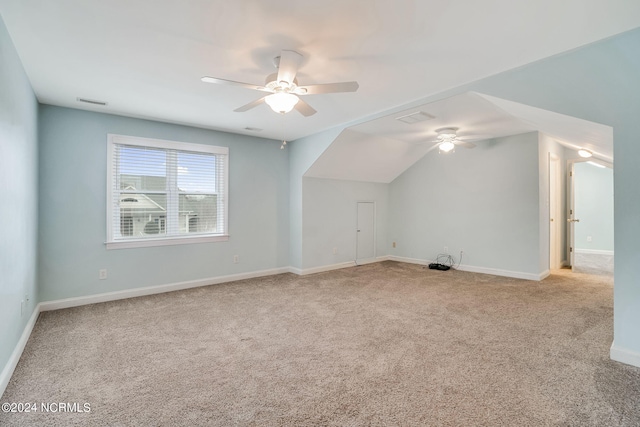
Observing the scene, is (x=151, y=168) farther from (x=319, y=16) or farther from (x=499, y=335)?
(x=499, y=335)

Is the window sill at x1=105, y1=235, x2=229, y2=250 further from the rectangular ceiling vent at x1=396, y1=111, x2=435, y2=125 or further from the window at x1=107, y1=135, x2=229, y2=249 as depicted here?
the rectangular ceiling vent at x1=396, y1=111, x2=435, y2=125

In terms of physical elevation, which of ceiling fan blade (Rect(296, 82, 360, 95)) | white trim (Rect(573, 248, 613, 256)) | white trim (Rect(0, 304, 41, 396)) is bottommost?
white trim (Rect(0, 304, 41, 396))

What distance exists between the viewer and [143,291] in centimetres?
434

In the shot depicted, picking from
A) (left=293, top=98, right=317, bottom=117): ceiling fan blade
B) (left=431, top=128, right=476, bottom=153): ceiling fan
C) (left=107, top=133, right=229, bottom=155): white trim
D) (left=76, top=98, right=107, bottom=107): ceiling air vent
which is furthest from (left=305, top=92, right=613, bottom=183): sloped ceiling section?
(left=76, top=98, right=107, bottom=107): ceiling air vent

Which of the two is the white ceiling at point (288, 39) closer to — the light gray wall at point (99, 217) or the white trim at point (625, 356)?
the light gray wall at point (99, 217)

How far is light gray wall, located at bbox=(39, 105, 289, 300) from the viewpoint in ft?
12.3

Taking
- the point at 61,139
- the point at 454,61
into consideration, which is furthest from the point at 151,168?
the point at 454,61

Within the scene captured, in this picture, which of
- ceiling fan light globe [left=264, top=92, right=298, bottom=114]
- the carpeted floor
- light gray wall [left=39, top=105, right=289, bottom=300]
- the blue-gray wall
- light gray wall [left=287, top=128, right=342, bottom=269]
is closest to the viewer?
the carpeted floor

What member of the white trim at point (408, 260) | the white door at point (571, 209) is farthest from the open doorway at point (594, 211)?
the white trim at point (408, 260)

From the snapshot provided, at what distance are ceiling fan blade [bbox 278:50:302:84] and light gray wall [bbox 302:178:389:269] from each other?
3274 millimetres

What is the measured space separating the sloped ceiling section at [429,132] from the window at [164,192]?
5.67 feet

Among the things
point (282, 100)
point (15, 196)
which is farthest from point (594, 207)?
point (15, 196)

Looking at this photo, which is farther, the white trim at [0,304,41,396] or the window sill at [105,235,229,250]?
the window sill at [105,235,229,250]

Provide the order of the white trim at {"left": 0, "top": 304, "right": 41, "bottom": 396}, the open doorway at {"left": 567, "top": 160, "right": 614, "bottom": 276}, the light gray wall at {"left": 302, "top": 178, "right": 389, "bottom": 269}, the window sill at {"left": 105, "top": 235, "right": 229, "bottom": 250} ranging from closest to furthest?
the white trim at {"left": 0, "top": 304, "right": 41, "bottom": 396}
the window sill at {"left": 105, "top": 235, "right": 229, "bottom": 250}
the light gray wall at {"left": 302, "top": 178, "right": 389, "bottom": 269}
the open doorway at {"left": 567, "top": 160, "right": 614, "bottom": 276}
